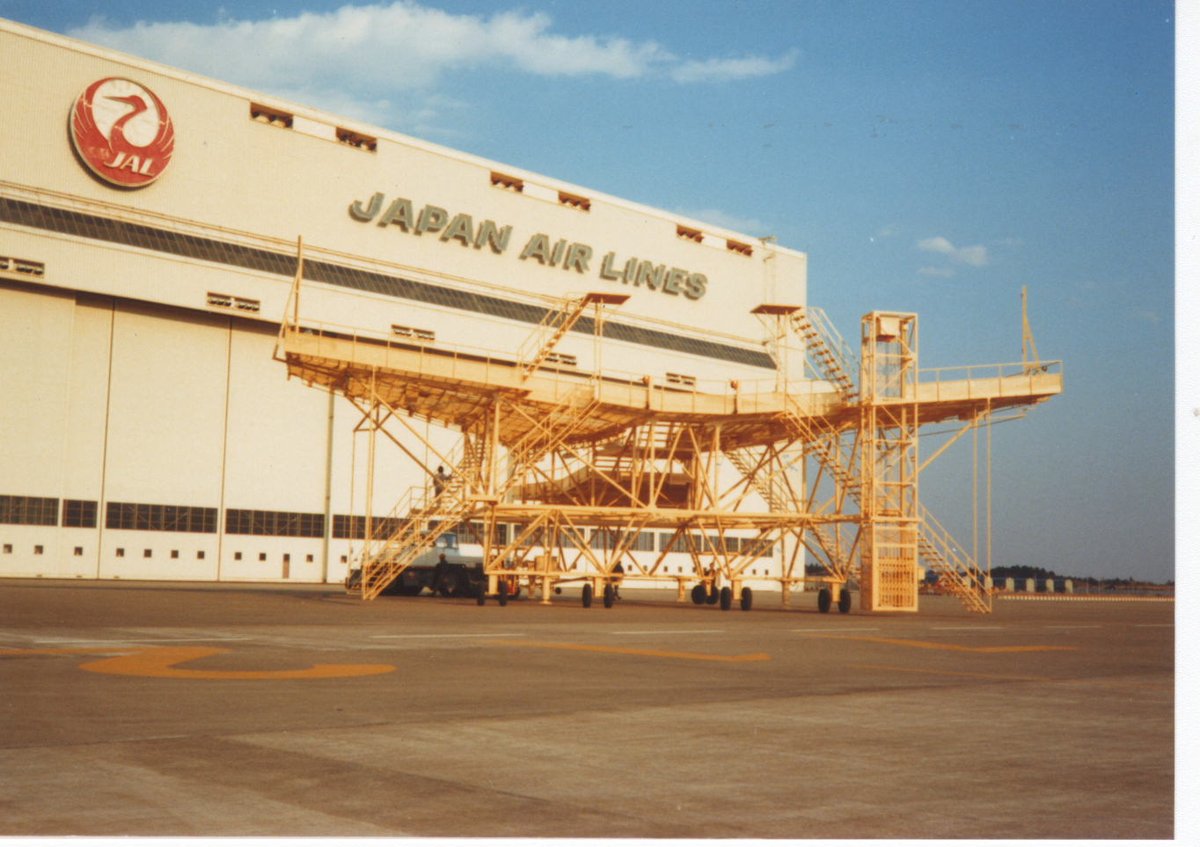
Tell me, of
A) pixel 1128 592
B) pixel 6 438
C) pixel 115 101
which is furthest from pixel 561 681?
pixel 1128 592

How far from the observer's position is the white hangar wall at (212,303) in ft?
180

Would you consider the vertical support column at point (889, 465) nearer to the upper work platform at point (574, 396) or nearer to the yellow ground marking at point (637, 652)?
the upper work platform at point (574, 396)

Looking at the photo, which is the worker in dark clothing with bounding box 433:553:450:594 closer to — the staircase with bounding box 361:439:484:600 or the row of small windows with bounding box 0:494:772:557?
the staircase with bounding box 361:439:484:600

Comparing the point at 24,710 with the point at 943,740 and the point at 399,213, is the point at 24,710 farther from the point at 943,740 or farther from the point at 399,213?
the point at 399,213

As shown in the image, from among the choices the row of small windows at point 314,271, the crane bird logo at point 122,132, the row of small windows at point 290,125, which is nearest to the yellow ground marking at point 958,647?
the row of small windows at point 314,271

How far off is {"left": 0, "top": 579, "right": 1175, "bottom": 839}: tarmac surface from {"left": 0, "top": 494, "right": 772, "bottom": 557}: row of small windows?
30.3 m

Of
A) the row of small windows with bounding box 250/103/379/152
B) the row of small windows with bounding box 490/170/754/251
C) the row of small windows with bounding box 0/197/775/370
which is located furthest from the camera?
the row of small windows with bounding box 490/170/754/251

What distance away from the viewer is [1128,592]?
115250 millimetres

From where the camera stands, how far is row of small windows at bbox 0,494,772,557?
54.0 meters

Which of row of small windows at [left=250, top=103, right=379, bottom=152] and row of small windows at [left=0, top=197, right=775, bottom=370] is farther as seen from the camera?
row of small windows at [left=250, top=103, right=379, bottom=152]

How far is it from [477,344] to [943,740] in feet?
198

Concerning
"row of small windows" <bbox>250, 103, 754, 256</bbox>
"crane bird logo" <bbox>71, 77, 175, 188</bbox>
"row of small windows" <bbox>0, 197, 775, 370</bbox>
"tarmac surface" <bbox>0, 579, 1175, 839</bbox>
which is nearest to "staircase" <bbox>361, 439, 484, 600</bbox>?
"row of small windows" <bbox>0, 197, 775, 370</bbox>

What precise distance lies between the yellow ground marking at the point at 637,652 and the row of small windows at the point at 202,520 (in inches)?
1027

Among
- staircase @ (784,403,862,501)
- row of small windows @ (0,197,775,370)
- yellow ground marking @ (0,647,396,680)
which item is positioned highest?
row of small windows @ (0,197,775,370)
